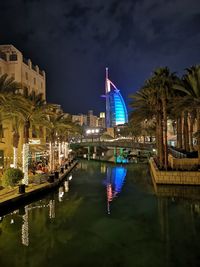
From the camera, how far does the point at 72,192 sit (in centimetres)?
2462

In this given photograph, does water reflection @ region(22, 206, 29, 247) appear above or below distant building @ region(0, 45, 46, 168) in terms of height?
below

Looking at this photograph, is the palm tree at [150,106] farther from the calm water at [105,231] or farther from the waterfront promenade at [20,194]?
the waterfront promenade at [20,194]

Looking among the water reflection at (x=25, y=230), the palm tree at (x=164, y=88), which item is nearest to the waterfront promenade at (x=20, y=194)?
the water reflection at (x=25, y=230)

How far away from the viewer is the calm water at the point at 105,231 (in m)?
10.6

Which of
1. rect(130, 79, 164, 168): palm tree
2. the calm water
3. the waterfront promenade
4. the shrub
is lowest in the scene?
the calm water

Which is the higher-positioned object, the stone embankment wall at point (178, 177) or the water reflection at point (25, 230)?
the stone embankment wall at point (178, 177)

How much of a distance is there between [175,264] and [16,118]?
2086 centimetres

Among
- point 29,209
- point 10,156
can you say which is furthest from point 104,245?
point 10,156

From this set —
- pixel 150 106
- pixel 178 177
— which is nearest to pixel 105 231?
pixel 178 177

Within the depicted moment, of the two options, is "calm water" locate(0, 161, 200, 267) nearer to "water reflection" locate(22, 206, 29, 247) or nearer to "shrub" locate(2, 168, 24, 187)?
"water reflection" locate(22, 206, 29, 247)

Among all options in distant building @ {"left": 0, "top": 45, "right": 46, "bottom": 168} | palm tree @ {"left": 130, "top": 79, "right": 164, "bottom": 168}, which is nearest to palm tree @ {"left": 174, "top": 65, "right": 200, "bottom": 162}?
palm tree @ {"left": 130, "top": 79, "right": 164, "bottom": 168}

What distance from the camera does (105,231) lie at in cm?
1381

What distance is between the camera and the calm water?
10.6 m

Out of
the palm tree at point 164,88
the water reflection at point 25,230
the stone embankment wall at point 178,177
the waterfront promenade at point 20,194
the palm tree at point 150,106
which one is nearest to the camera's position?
the water reflection at point 25,230
